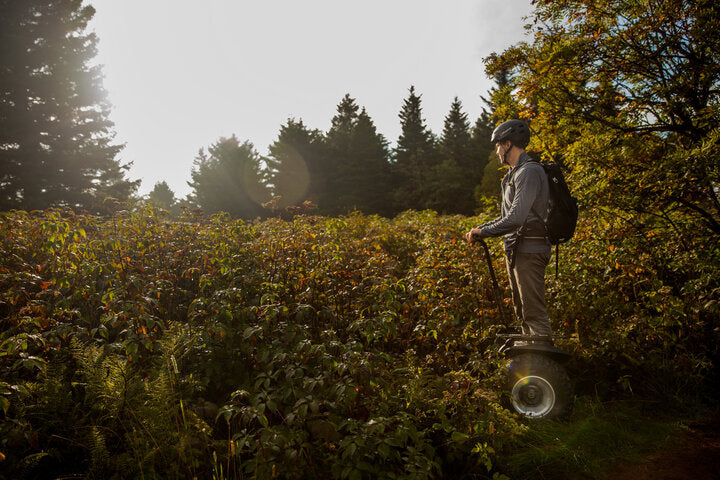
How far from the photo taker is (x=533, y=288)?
11.1 feet

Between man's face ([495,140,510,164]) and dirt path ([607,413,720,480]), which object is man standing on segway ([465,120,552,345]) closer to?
man's face ([495,140,510,164])

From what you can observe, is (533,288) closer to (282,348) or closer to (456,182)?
(282,348)

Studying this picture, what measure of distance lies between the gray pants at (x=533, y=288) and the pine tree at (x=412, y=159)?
2954 centimetres

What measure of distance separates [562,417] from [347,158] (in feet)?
117

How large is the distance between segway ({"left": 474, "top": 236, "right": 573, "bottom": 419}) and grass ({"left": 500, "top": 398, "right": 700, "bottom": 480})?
5.7 inches

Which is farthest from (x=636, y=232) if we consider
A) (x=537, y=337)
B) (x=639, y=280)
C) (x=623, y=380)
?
(x=537, y=337)

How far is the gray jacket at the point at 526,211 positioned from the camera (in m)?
3.24

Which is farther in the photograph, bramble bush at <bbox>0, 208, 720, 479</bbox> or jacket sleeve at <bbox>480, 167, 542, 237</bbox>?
jacket sleeve at <bbox>480, 167, 542, 237</bbox>

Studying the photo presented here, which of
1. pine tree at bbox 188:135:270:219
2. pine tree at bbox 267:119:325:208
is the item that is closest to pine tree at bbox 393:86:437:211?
pine tree at bbox 267:119:325:208

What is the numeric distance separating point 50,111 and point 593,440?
25704mm

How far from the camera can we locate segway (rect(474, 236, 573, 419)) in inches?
126

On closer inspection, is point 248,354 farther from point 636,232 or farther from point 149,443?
point 636,232

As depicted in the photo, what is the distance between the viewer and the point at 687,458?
2.82 metres

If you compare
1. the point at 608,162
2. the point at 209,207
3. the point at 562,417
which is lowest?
the point at 562,417
